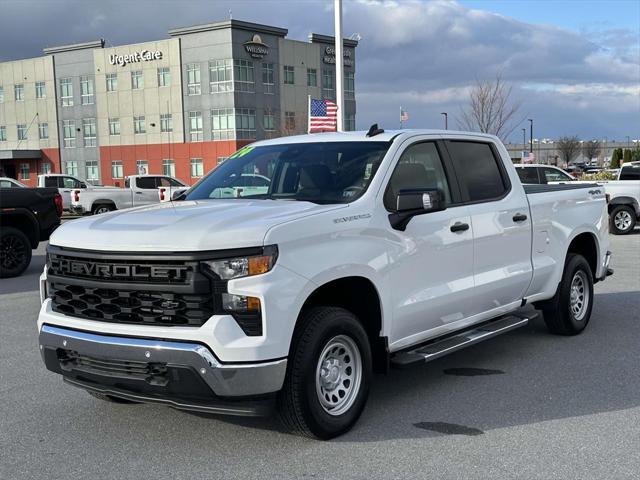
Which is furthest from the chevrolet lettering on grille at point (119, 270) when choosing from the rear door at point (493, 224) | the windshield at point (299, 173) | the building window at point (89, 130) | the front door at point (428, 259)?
the building window at point (89, 130)

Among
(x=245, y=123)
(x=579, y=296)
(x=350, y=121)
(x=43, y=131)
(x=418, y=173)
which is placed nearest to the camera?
(x=418, y=173)

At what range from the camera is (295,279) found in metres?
4.07

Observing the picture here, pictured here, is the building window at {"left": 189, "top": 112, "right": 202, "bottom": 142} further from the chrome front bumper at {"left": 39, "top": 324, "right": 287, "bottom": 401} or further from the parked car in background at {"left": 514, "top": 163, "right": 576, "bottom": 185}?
the chrome front bumper at {"left": 39, "top": 324, "right": 287, "bottom": 401}

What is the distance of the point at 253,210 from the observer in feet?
14.6

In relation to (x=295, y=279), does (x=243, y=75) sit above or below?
above

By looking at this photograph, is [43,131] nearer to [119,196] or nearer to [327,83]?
[327,83]

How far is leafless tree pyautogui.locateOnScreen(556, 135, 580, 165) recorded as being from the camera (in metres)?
114

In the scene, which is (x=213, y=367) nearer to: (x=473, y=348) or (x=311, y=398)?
(x=311, y=398)

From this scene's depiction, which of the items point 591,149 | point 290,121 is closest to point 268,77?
point 290,121

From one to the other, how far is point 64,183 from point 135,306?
3218 cm

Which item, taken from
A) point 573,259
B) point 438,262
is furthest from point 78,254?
point 573,259

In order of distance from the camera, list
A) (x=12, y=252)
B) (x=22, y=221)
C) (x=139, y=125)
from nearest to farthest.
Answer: (x=12, y=252), (x=22, y=221), (x=139, y=125)

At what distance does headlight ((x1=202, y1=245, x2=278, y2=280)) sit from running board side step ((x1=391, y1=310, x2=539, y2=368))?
58.3 inches

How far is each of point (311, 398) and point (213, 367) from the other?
27.2 inches
